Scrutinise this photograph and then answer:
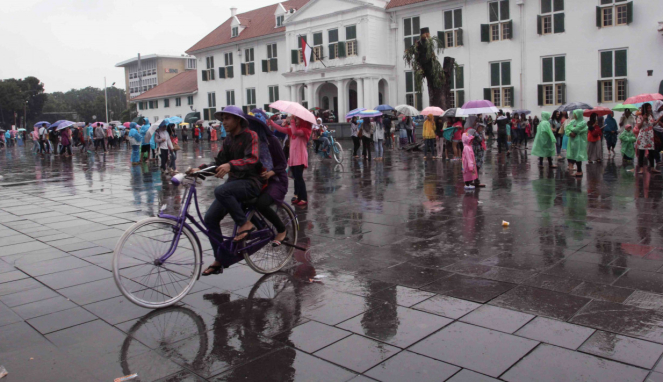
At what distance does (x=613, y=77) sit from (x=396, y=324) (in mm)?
29522

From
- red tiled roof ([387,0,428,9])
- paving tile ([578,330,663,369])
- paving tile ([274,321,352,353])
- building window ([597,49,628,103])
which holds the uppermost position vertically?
red tiled roof ([387,0,428,9])

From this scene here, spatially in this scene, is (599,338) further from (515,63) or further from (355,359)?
(515,63)

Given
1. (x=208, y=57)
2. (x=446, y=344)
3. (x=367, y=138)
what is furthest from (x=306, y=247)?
(x=208, y=57)

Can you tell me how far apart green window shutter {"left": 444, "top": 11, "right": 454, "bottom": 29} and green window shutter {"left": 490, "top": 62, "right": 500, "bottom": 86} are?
3.59 metres

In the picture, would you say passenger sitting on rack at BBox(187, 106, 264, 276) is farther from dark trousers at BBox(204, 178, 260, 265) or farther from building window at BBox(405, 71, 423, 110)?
building window at BBox(405, 71, 423, 110)

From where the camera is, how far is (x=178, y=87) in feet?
187

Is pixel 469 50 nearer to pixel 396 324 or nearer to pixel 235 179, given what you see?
pixel 235 179

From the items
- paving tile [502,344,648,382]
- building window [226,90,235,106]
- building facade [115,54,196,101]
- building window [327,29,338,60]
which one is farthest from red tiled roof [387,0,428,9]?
building facade [115,54,196,101]

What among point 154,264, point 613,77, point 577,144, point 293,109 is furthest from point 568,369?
point 613,77

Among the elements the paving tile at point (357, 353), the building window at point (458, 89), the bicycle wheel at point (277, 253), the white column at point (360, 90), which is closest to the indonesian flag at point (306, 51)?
the white column at point (360, 90)

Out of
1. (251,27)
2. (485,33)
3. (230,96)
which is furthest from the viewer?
(230,96)

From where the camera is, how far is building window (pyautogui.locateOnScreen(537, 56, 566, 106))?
31031 millimetres

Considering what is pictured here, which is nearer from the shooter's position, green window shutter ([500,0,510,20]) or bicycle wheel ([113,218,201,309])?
bicycle wheel ([113,218,201,309])

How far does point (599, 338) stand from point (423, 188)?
7819 millimetres
